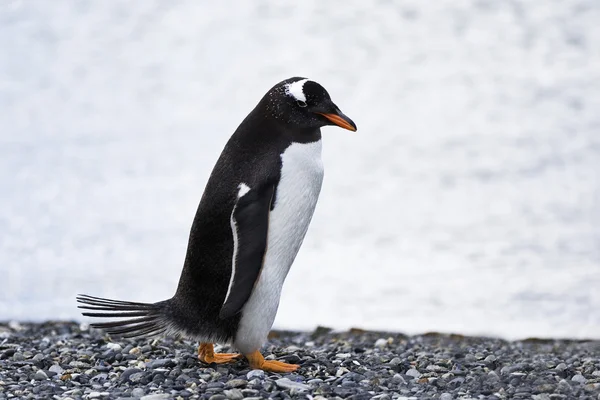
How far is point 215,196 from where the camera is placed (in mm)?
5684

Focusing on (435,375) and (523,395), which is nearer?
(523,395)

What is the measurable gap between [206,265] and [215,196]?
0.43 metres

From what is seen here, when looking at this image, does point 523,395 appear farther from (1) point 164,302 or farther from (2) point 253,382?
(1) point 164,302

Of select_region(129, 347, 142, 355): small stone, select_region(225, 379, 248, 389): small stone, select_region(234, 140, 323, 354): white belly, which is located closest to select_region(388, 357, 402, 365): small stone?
select_region(234, 140, 323, 354): white belly

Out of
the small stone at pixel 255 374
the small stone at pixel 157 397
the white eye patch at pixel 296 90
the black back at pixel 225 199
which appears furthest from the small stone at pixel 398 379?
the white eye patch at pixel 296 90

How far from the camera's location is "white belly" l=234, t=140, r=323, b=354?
18.6 ft

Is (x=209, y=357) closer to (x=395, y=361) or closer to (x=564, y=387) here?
(x=395, y=361)

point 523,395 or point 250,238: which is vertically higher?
point 250,238

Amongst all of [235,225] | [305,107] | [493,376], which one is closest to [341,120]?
[305,107]

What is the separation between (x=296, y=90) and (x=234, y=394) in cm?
188

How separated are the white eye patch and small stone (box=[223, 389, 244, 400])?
181 cm

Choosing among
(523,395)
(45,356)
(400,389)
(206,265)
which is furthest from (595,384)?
(45,356)

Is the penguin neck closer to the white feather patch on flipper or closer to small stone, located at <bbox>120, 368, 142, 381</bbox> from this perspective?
the white feather patch on flipper

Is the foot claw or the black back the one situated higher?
the black back
